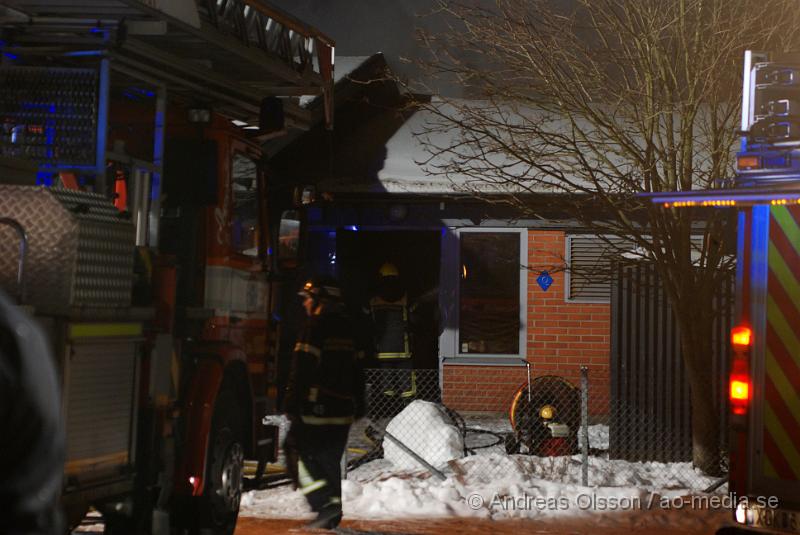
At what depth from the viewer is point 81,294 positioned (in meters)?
5.50

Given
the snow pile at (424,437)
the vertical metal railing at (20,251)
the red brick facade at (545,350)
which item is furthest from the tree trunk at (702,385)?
the vertical metal railing at (20,251)

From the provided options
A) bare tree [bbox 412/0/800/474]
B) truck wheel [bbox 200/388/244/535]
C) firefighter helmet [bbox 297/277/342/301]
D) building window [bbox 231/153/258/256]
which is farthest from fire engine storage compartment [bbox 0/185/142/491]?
bare tree [bbox 412/0/800/474]

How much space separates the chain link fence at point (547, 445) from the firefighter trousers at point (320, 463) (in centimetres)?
196

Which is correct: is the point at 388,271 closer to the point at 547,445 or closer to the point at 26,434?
the point at 547,445

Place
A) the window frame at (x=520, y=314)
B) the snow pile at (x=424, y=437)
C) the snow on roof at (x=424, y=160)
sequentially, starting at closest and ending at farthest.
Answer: the snow pile at (x=424, y=437), the snow on roof at (x=424, y=160), the window frame at (x=520, y=314)

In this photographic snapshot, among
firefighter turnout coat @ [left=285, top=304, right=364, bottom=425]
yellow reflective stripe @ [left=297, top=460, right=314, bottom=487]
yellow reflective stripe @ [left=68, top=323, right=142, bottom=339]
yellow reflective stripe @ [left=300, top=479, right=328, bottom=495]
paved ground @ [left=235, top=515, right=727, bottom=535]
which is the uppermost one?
yellow reflective stripe @ [left=68, top=323, right=142, bottom=339]

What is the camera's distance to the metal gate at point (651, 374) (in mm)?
11172

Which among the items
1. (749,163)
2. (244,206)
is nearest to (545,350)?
(244,206)

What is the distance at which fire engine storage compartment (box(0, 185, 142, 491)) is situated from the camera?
5.41 meters

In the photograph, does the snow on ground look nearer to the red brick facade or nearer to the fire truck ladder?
the fire truck ladder

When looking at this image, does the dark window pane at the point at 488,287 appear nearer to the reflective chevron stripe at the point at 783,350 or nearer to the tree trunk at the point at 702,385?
the tree trunk at the point at 702,385

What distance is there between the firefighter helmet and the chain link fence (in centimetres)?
232

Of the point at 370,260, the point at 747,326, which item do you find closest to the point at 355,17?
the point at 370,260

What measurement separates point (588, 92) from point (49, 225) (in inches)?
260
